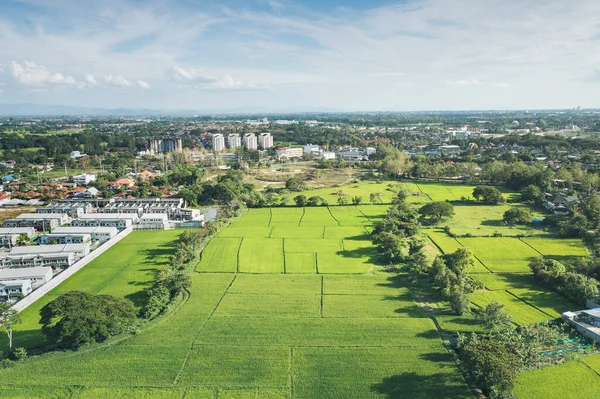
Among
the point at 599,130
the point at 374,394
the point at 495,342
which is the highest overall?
the point at 599,130

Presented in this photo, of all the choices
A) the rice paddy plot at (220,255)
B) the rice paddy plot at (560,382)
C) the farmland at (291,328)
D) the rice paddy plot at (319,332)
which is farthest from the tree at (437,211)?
the rice paddy plot at (560,382)

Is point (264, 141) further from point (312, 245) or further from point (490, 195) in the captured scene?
point (312, 245)

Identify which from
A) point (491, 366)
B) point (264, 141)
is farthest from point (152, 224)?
point (264, 141)

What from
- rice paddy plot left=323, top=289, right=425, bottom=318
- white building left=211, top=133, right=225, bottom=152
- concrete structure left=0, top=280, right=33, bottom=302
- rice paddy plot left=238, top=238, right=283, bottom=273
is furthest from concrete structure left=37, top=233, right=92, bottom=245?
white building left=211, top=133, right=225, bottom=152

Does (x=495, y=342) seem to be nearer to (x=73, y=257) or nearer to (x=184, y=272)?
(x=184, y=272)

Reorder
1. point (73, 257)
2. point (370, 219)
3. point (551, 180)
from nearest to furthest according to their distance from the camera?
1. point (73, 257)
2. point (370, 219)
3. point (551, 180)

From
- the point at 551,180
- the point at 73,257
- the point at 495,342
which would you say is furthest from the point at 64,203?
the point at 551,180

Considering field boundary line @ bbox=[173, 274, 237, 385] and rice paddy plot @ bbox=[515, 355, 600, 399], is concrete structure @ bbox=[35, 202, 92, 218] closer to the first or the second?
field boundary line @ bbox=[173, 274, 237, 385]
